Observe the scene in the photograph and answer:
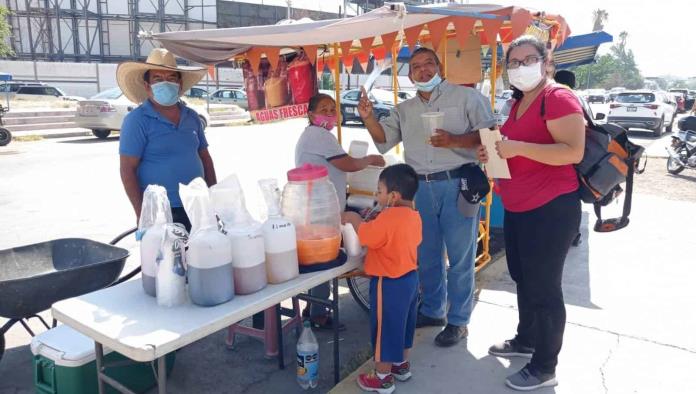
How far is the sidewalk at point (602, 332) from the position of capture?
2973 mm

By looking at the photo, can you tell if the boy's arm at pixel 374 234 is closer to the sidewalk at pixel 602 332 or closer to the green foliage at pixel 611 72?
the sidewalk at pixel 602 332

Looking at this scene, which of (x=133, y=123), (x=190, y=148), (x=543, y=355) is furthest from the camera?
(x=190, y=148)

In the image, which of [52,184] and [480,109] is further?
[52,184]

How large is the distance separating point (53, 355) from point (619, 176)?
307 cm

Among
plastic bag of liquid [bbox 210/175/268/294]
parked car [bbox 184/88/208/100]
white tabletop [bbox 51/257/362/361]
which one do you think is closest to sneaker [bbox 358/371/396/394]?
white tabletop [bbox 51/257/362/361]

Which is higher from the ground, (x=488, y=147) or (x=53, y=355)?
(x=488, y=147)

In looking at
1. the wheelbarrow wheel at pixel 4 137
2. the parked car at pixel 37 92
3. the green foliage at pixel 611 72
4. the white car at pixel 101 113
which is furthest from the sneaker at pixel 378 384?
the green foliage at pixel 611 72

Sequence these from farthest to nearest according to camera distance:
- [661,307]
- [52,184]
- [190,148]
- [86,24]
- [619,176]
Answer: [86,24] < [52,184] < [661,307] < [190,148] < [619,176]

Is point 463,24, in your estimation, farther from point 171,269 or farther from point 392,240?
point 171,269

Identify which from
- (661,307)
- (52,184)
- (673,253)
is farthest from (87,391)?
(52,184)

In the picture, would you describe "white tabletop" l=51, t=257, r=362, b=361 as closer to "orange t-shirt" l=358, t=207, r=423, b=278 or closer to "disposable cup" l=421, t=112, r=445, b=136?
"orange t-shirt" l=358, t=207, r=423, b=278

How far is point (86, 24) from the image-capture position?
37125mm

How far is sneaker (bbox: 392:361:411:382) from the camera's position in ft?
9.69

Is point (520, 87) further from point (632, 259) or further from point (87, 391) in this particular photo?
point (632, 259)
